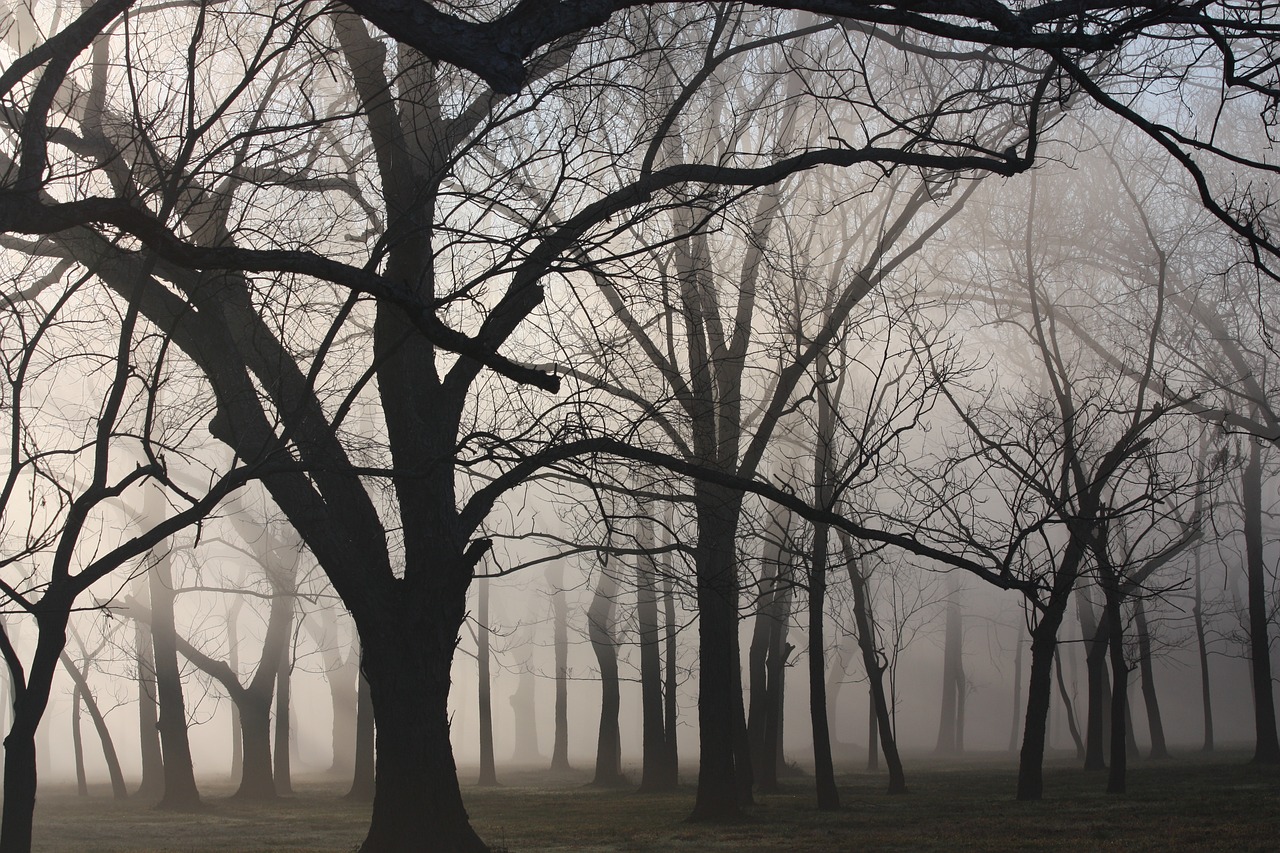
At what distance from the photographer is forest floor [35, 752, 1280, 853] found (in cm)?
1144

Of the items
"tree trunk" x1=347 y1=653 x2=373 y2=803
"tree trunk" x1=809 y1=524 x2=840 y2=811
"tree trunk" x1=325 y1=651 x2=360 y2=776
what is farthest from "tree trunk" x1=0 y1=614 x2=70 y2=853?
"tree trunk" x1=325 y1=651 x2=360 y2=776

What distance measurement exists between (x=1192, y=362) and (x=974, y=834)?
11.9 metres

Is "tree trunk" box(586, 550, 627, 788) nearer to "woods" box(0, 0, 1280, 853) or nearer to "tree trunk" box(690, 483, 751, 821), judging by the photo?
"woods" box(0, 0, 1280, 853)

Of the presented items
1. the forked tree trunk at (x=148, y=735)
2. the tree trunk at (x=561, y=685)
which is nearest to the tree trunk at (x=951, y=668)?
the tree trunk at (x=561, y=685)

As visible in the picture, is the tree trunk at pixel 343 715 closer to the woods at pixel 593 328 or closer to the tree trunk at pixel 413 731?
the woods at pixel 593 328

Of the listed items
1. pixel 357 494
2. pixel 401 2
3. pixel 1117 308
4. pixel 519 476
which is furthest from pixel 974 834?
pixel 1117 308

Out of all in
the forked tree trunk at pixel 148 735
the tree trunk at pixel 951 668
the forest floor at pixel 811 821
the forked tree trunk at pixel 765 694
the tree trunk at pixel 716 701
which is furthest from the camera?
the tree trunk at pixel 951 668

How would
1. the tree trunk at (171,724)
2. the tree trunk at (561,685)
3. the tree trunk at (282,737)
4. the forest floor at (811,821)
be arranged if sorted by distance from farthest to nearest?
the tree trunk at (561,685), the tree trunk at (282,737), the tree trunk at (171,724), the forest floor at (811,821)

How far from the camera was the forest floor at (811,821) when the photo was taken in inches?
450

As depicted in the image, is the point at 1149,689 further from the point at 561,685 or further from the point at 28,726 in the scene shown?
the point at 28,726

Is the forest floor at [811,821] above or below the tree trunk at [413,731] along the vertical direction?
below

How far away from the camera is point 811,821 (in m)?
13.9

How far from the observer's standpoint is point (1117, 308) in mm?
21500

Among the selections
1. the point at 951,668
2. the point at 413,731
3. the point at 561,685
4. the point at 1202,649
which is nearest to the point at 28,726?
the point at 413,731
